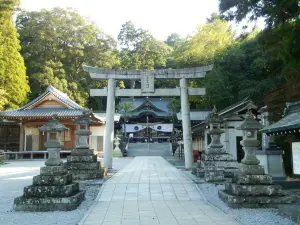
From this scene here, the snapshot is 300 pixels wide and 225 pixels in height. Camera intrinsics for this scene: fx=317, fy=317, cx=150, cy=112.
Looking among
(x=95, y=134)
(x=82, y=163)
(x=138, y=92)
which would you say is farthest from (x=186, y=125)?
(x=95, y=134)

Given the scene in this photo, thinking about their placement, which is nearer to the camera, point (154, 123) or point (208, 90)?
point (208, 90)

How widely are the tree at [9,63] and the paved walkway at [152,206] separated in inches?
1012

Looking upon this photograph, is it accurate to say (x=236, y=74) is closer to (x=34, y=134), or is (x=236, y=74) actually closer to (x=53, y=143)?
(x=34, y=134)

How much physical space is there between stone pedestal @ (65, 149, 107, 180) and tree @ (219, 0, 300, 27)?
7.34m

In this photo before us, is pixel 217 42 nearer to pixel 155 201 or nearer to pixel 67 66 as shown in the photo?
pixel 67 66

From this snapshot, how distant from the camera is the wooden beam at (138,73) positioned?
1551 centimetres

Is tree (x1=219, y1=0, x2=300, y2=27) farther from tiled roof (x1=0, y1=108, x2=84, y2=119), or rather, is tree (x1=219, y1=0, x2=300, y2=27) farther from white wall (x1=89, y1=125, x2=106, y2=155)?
white wall (x1=89, y1=125, x2=106, y2=155)

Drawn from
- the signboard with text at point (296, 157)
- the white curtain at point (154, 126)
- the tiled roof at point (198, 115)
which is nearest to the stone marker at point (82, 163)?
the signboard with text at point (296, 157)

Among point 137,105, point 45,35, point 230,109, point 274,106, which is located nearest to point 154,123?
point 137,105

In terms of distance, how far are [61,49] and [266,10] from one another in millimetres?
38613

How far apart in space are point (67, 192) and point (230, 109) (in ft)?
48.8

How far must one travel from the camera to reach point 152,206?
779 cm

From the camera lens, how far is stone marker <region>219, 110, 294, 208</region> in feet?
25.1

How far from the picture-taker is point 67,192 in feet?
25.7
